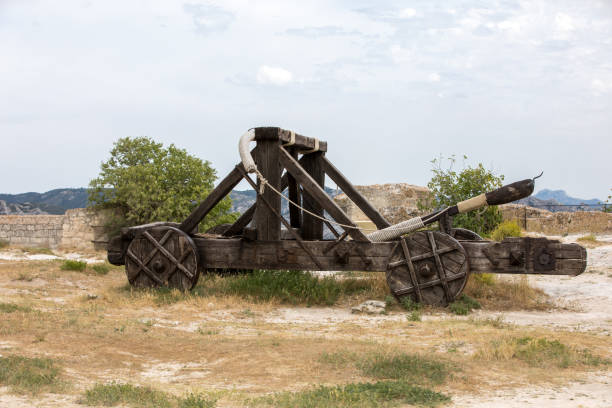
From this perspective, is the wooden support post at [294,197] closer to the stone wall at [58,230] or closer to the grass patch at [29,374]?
the grass patch at [29,374]

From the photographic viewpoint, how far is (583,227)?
1945 cm

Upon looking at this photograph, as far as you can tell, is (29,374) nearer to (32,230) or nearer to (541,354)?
(541,354)

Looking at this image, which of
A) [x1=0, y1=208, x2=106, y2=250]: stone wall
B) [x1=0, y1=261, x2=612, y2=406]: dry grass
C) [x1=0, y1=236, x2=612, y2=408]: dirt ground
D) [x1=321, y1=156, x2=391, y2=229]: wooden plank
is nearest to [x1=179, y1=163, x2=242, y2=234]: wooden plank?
[x1=0, y1=261, x2=612, y2=406]: dry grass

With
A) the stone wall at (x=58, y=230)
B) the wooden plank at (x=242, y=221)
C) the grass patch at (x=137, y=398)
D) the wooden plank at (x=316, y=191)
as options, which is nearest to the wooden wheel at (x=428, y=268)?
the wooden plank at (x=316, y=191)

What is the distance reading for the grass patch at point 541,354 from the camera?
5.50m

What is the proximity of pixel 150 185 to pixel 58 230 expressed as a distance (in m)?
A: 3.68

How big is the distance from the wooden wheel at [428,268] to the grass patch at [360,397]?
12.2ft

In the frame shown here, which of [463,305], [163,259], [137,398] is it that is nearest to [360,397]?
[137,398]

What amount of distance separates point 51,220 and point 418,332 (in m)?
A: 16.9

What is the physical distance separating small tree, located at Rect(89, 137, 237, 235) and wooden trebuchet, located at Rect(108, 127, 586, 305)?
31.5 feet

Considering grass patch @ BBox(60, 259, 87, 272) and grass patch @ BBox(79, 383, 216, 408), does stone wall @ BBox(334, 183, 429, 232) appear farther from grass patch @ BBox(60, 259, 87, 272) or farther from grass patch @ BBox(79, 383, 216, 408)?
grass patch @ BBox(79, 383, 216, 408)

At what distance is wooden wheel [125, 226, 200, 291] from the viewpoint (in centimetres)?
938

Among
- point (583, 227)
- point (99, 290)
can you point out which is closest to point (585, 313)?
point (99, 290)

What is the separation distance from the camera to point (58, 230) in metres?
20.8
